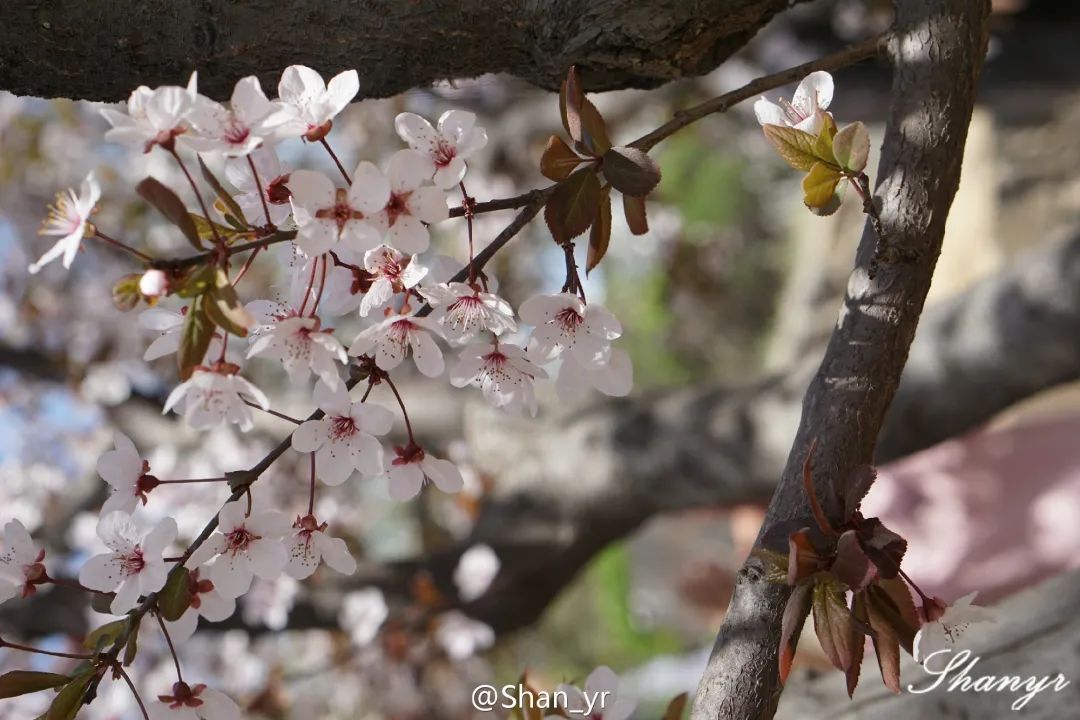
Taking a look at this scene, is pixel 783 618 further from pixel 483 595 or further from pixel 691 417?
pixel 483 595

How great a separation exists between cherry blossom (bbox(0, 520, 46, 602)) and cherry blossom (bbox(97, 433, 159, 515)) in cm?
7

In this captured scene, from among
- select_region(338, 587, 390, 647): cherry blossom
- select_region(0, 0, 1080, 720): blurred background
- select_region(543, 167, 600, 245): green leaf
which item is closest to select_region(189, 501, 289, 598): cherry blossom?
select_region(0, 0, 1080, 720): blurred background

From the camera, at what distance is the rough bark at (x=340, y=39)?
0.59 meters

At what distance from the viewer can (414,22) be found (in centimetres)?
62

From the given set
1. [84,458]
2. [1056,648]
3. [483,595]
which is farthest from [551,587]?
[84,458]

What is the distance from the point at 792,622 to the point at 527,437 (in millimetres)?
1143

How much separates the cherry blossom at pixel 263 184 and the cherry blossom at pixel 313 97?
1.2 inches

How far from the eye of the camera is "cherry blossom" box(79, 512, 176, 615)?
1.74ft

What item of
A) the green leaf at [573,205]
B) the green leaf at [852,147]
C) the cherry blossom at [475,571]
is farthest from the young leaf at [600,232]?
the cherry blossom at [475,571]

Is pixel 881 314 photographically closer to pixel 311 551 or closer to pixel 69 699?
pixel 311 551

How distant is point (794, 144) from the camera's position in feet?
1.72

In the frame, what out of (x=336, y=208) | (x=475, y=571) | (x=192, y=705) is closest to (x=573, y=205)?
(x=336, y=208)

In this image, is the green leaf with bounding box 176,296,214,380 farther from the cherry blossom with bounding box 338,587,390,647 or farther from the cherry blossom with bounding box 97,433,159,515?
the cherry blossom with bounding box 338,587,390,647

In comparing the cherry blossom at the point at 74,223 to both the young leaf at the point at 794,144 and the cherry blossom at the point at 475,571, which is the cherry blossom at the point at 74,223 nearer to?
the young leaf at the point at 794,144
